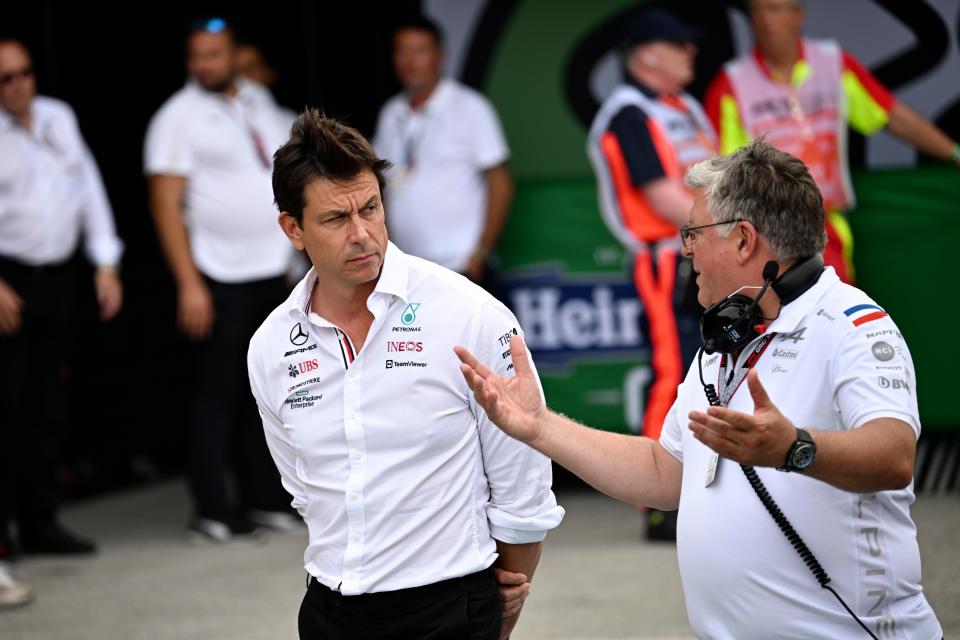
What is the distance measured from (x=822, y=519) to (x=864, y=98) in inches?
174

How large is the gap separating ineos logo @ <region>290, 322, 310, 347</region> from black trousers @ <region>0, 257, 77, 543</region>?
342 cm

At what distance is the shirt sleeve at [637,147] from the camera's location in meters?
5.95

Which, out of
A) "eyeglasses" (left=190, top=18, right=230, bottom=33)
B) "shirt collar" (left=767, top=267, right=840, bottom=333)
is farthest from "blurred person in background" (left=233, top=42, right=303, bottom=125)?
A: "shirt collar" (left=767, top=267, right=840, bottom=333)

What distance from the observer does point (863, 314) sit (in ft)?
8.84

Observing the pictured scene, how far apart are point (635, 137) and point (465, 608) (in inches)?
131

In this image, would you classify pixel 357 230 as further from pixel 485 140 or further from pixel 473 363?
pixel 485 140

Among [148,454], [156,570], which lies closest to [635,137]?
[156,570]

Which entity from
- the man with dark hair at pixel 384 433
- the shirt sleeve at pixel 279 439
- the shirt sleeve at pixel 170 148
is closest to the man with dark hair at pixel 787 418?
the man with dark hair at pixel 384 433

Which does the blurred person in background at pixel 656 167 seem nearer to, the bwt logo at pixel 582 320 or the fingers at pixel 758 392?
the bwt logo at pixel 582 320

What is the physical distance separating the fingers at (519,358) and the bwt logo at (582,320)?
156 inches

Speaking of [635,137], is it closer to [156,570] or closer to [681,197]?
[681,197]

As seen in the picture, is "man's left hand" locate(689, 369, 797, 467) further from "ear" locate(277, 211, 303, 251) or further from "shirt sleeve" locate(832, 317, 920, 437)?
"ear" locate(277, 211, 303, 251)

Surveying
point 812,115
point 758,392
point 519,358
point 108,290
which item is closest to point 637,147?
point 812,115

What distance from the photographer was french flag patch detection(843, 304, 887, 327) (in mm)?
2682
